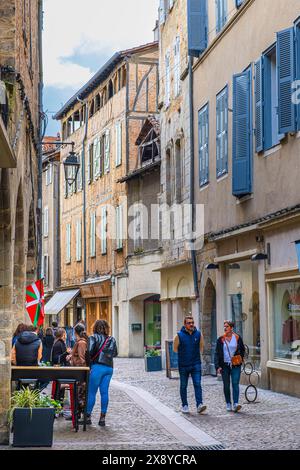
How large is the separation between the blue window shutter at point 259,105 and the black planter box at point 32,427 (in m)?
9.28

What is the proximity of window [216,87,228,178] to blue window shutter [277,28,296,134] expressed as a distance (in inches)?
178

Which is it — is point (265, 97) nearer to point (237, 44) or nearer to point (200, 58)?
point (237, 44)

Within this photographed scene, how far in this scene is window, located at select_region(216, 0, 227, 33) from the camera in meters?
22.7

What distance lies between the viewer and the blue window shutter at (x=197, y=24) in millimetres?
24828

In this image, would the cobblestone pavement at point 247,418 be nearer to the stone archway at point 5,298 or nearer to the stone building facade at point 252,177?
the stone building facade at point 252,177

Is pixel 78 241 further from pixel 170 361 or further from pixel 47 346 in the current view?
pixel 170 361

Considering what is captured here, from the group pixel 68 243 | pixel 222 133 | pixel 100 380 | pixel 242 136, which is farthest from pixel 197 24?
pixel 68 243

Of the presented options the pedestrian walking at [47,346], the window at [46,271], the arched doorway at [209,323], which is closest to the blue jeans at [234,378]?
the arched doorway at [209,323]

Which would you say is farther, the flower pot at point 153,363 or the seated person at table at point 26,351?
the flower pot at point 153,363

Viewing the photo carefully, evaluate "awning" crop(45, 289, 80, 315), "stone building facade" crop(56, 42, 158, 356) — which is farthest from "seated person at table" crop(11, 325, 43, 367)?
"awning" crop(45, 289, 80, 315)

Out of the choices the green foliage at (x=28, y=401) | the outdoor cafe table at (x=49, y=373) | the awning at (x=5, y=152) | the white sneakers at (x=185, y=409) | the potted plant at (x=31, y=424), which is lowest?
the white sneakers at (x=185, y=409)

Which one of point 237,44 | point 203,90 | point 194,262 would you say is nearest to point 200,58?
point 203,90

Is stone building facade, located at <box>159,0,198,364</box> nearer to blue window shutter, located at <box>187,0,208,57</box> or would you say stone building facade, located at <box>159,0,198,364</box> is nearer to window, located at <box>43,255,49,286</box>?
blue window shutter, located at <box>187,0,208,57</box>

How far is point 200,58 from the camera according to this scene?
24781mm
